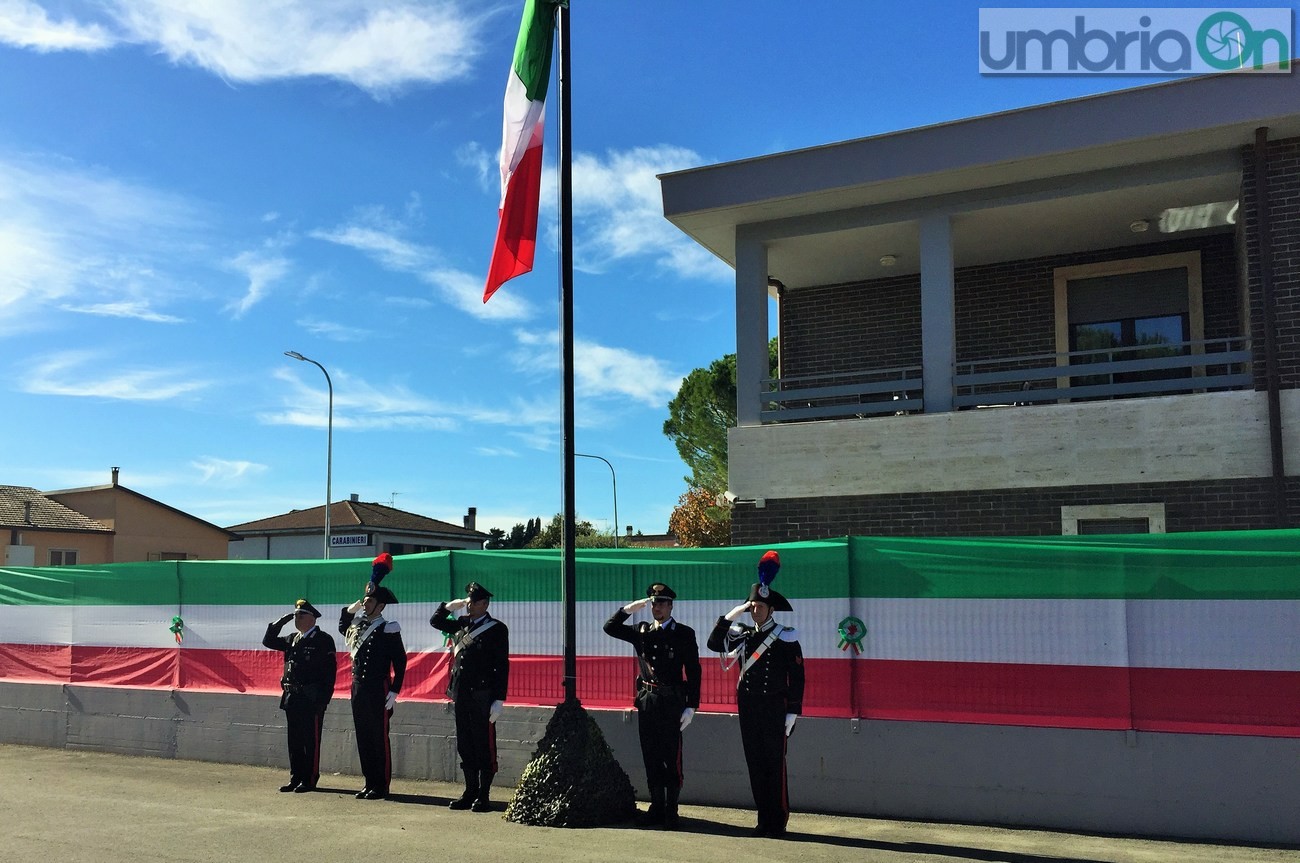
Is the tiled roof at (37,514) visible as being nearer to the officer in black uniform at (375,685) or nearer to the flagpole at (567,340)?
the officer in black uniform at (375,685)

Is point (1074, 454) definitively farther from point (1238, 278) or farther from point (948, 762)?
point (948, 762)

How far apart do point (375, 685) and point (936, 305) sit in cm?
742

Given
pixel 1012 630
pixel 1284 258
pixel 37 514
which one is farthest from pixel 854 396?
pixel 37 514

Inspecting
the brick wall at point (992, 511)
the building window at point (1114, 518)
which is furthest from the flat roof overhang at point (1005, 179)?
the building window at point (1114, 518)

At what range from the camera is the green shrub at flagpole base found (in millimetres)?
7758

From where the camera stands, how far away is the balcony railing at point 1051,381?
37.2 ft

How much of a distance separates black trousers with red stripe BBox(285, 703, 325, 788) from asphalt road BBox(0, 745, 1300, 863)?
0.32 meters

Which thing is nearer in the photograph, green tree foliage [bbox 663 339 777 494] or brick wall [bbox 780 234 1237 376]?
brick wall [bbox 780 234 1237 376]

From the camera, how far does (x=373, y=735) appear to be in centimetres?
927

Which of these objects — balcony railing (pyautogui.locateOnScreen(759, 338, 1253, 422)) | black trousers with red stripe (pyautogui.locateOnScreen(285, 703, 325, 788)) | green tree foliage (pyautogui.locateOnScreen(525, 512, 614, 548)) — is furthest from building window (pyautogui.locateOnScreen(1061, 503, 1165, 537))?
green tree foliage (pyautogui.locateOnScreen(525, 512, 614, 548))

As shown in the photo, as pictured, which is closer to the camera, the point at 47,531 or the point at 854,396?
the point at 854,396

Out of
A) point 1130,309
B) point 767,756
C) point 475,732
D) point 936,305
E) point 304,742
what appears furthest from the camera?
point 1130,309

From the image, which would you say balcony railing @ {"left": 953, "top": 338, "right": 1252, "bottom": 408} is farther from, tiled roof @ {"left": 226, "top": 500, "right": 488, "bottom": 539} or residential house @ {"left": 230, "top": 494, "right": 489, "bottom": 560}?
tiled roof @ {"left": 226, "top": 500, "right": 488, "bottom": 539}

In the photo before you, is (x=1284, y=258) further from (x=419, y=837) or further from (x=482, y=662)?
(x=419, y=837)
